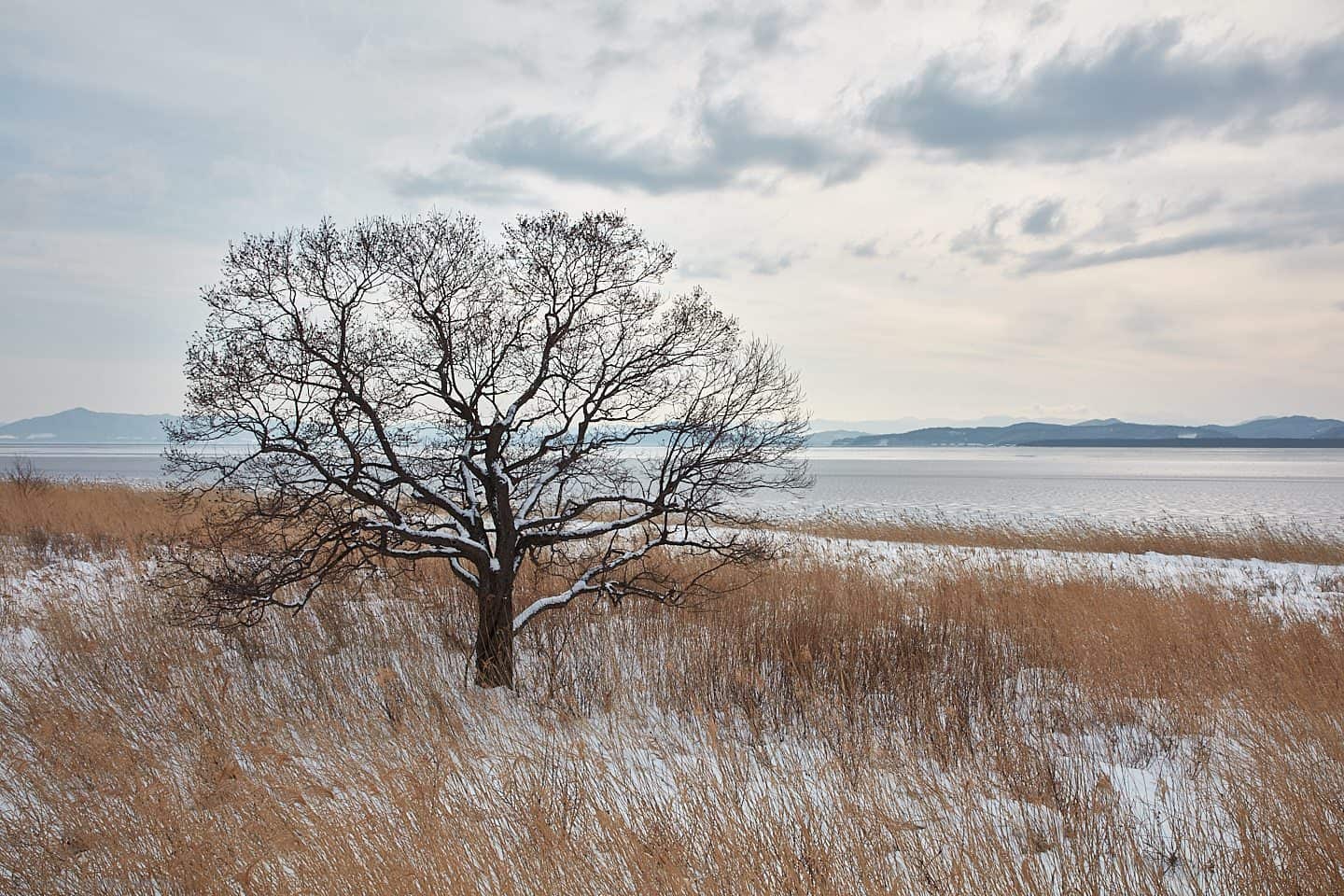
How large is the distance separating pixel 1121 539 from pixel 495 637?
1910 cm

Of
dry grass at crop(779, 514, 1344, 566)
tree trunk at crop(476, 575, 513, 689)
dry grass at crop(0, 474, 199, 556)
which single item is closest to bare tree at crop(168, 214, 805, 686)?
tree trunk at crop(476, 575, 513, 689)

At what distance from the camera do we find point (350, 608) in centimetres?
1003

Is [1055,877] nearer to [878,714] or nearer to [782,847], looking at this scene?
[782,847]

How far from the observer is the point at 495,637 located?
24.3 ft

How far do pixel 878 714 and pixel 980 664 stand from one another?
1.97 m

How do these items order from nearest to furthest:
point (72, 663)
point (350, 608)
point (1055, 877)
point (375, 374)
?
point (1055, 877) < point (375, 374) < point (72, 663) < point (350, 608)

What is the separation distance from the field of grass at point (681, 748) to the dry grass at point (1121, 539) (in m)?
8.93

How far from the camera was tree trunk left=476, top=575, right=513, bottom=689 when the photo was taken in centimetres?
734

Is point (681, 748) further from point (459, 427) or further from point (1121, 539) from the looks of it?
point (1121, 539)

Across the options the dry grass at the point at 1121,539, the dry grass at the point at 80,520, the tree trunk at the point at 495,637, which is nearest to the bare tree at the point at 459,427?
the tree trunk at the point at 495,637

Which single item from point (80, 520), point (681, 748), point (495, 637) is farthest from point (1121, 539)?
point (80, 520)

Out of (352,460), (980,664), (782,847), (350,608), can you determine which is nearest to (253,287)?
(352,460)

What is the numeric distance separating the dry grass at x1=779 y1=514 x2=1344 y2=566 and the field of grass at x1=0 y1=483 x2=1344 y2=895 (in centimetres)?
893

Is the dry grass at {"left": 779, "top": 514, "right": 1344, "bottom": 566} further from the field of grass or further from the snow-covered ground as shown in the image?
the snow-covered ground
